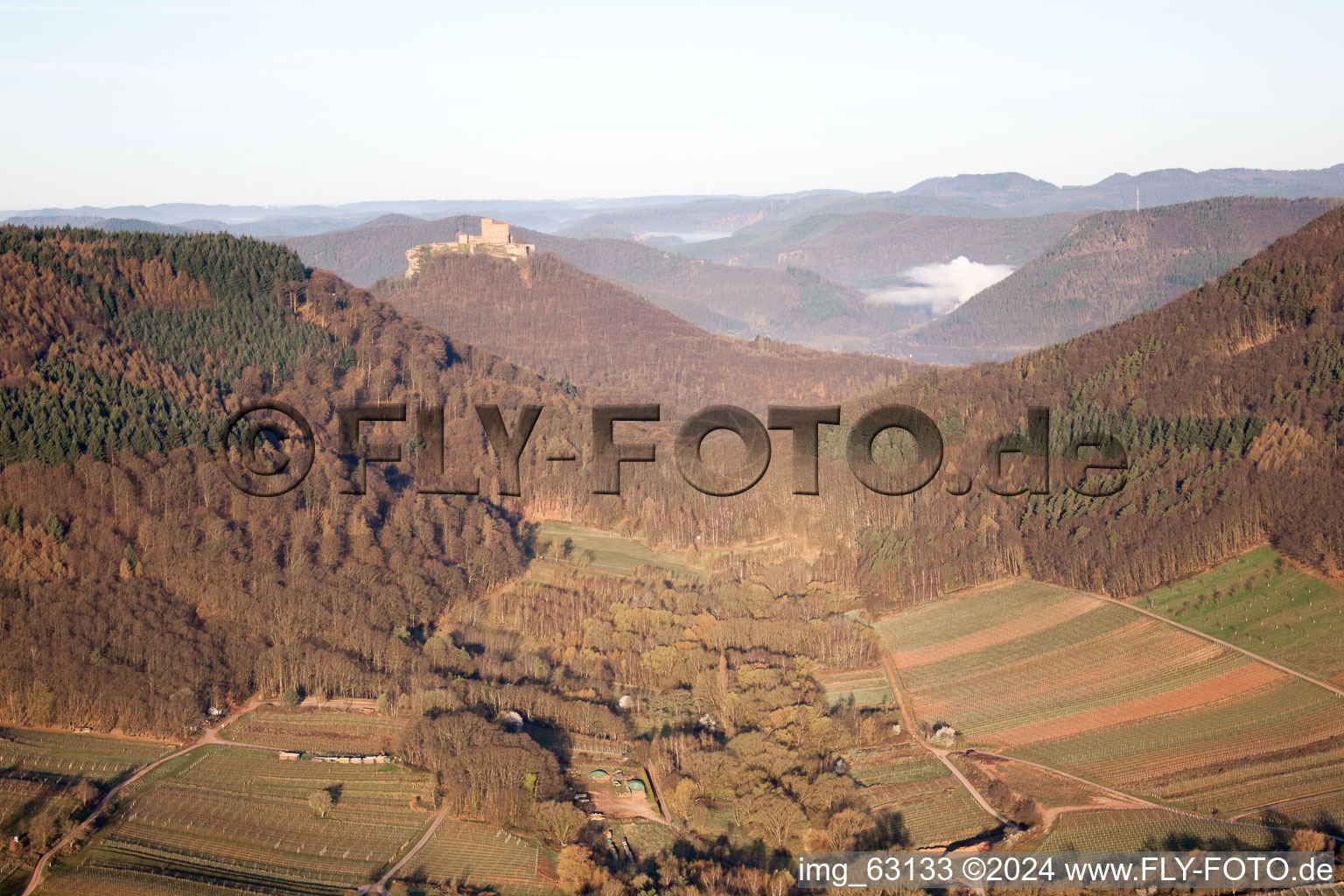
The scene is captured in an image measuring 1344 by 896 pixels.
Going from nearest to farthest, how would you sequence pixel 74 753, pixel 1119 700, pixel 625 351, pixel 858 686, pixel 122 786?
pixel 122 786, pixel 74 753, pixel 1119 700, pixel 858 686, pixel 625 351

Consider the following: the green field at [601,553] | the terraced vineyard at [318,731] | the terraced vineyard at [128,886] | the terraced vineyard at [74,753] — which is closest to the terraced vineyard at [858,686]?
the green field at [601,553]

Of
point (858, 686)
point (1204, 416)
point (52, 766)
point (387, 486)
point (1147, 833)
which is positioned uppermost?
point (1204, 416)

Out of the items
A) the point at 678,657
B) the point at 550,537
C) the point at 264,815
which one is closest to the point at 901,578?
the point at 678,657

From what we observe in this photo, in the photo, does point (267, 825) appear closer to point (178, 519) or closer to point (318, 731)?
point (318, 731)

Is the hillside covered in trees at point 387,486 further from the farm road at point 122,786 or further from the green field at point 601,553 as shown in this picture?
the green field at point 601,553

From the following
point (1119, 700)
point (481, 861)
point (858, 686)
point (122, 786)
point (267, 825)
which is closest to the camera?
point (481, 861)

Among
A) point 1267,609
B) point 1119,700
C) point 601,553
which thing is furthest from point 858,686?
point 601,553

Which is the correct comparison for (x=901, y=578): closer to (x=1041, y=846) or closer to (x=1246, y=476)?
(x=1246, y=476)

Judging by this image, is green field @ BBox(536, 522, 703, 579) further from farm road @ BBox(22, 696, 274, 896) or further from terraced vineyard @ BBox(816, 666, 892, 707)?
farm road @ BBox(22, 696, 274, 896)
